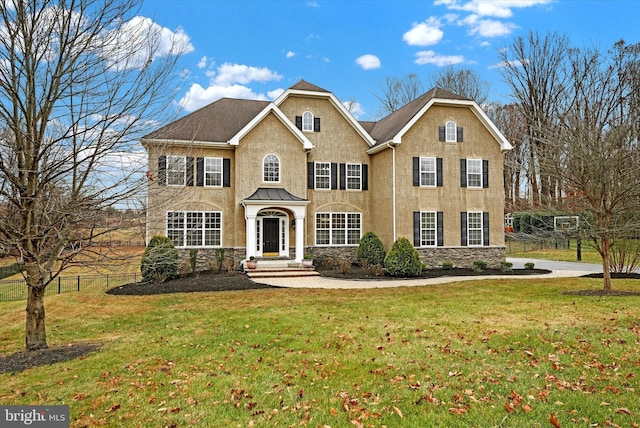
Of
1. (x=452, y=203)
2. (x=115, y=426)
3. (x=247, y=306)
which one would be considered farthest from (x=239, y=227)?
(x=115, y=426)

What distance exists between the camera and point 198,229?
1889 cm

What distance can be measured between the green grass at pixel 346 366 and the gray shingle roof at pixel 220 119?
10256mm

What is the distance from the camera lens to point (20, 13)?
568 centimetres

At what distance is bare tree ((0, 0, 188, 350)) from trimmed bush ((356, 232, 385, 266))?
13915 millimetres

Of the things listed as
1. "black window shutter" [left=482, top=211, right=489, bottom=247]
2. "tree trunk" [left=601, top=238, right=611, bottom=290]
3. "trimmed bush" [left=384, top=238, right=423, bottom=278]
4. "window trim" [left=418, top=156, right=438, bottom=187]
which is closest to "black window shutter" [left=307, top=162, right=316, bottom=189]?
"window trim" [left=418, top=156, right=438, bottom=187]

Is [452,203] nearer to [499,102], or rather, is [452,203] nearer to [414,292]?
[414,292]

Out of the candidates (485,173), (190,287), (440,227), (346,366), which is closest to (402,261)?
(440,227)

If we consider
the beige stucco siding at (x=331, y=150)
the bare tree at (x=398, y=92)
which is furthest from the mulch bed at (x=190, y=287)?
the bare tree at (x=398, y=92)

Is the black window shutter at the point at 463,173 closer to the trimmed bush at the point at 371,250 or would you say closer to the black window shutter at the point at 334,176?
the trimmed bush at the point at 371,250

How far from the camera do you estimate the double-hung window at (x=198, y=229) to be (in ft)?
60.8

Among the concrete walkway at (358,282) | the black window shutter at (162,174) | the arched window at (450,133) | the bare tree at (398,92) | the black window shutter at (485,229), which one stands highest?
the bare tree at (398,92)

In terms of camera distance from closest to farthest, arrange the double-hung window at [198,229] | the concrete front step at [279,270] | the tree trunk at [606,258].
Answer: the tree trunk at [606,258] → the concrete front step at [279,270] → the double-hung window at [198,229]

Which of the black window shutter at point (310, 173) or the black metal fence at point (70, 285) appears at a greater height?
the black window shutter at point (310, 173)

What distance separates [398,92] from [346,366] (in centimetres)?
3617
